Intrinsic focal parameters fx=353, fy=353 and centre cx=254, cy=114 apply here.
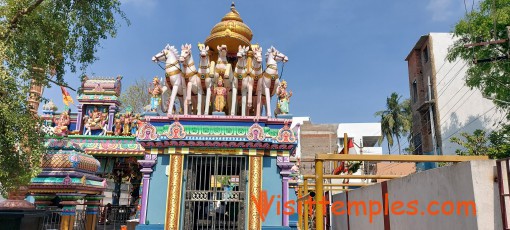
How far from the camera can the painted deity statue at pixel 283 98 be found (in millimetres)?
11672

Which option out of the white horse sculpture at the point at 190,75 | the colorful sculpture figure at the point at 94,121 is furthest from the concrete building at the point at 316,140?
the white horse sculpture at the point at 190,75

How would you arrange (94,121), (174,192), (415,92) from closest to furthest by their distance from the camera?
(174,192), (94,121), (415,92)

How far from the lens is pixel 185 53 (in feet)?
38.5

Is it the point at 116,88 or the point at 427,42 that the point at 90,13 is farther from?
the point at 427,42

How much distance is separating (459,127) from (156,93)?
2073 cm

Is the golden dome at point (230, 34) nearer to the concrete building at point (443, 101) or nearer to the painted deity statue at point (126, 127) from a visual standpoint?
the painted deity statue at point (126, 127)

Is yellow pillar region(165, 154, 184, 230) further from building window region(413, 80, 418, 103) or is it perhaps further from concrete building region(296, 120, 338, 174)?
concrete building region(296, 120, 338, 174)

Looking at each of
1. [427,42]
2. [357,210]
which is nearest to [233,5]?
[357,210]

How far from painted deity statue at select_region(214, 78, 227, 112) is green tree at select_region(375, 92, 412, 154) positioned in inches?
1199

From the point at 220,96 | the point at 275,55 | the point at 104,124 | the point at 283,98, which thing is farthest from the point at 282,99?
the point at 104,124

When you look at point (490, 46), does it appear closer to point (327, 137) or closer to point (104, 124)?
point (104, 124)

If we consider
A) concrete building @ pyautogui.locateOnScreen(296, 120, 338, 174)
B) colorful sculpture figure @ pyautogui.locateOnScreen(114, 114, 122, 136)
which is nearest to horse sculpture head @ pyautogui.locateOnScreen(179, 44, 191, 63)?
colorful sculpture figure @ pyautogui.locateOnScreen(114, 114, 122, 136)

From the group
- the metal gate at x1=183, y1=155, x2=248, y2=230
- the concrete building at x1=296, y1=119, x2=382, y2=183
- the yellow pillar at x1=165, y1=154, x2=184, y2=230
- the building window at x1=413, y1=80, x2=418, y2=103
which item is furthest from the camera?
the concrete building at x1=296, y1=119, x2=382, y2=183

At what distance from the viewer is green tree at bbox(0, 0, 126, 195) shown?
25.2 ft
